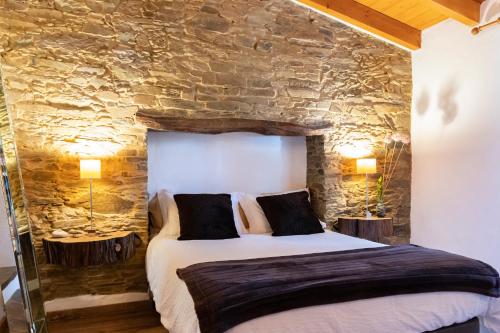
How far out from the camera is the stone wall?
3.29 metres

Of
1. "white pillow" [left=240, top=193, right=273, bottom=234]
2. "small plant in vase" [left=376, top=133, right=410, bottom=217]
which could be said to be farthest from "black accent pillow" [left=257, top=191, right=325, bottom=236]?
"small plant in vase" [left=376, top=133, right=410, bottom=217]

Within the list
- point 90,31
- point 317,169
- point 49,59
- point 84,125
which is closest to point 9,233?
point 84,125

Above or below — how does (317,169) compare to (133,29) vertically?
below

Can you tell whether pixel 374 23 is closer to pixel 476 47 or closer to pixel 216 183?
pixel 476 47

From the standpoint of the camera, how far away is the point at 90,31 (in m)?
3.44

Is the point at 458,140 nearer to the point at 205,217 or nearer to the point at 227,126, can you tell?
the point at 227,126

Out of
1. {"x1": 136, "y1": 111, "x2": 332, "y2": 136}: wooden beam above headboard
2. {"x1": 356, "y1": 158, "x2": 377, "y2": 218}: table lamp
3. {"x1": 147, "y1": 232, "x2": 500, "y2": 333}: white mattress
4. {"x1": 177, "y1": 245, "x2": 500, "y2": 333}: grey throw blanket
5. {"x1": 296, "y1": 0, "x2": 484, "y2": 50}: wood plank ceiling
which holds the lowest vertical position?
{"x1": 147, "y1": 232, "x2": 500, "y2": 333}: white mattress

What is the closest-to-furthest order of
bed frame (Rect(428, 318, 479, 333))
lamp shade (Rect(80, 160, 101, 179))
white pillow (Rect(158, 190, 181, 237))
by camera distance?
bed frame (Rect(428, 318, 479, 333)), lamp shade (Rect(80, 160, 101, 179)), white pillow (Rect(158, 190, 181, 237))

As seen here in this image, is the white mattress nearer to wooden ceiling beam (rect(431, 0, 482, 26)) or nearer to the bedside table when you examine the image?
the bedside table

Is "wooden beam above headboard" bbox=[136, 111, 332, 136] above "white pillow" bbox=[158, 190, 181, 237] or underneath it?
above

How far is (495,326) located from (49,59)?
3917mm

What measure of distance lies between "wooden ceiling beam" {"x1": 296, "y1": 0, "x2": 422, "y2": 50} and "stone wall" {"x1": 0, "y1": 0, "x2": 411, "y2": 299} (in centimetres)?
15

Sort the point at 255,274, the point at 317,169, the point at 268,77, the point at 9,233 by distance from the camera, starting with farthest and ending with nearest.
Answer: the point at 317,169 < the point at 268,77 < the point at 255,274 < the point at 9,233

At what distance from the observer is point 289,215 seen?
3.75 meters
